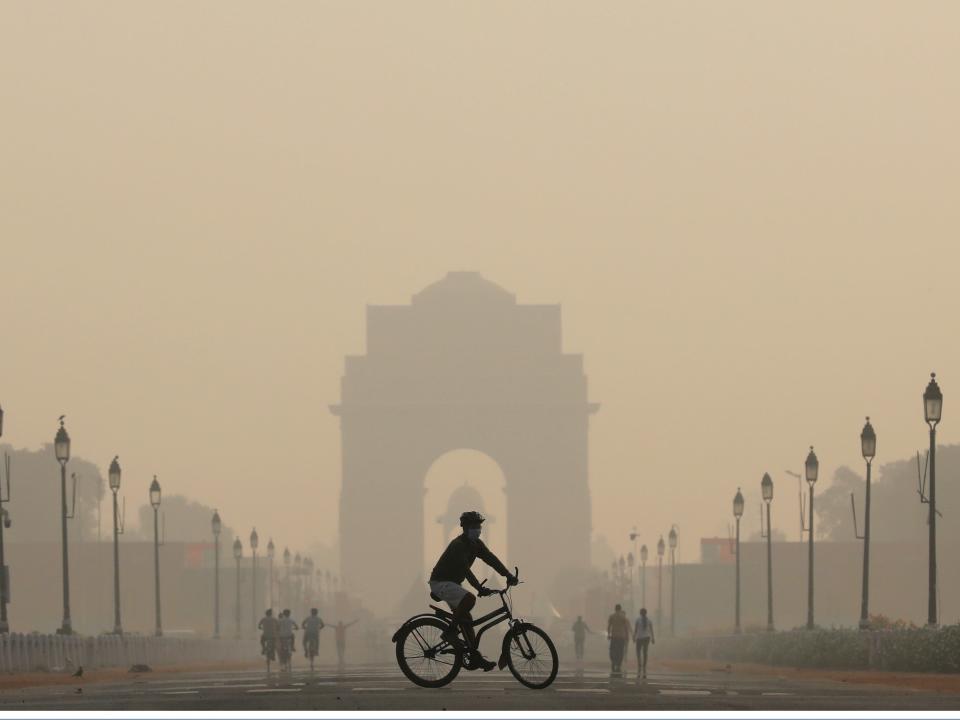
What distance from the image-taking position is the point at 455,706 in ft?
70.3

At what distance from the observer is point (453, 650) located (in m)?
16.7

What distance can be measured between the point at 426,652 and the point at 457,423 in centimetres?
11626

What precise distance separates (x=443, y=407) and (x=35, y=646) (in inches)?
3764

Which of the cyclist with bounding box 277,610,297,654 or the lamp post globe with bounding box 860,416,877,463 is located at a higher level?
the lamp post globe with bounding box 860,416,877,463

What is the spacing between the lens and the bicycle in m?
16.2

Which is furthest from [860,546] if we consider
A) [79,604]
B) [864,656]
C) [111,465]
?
[864,656]

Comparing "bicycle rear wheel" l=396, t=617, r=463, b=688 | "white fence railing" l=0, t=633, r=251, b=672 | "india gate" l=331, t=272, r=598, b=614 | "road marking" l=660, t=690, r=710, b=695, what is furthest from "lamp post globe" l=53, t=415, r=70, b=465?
"india gate" l=331, t=272, r=598, b=614

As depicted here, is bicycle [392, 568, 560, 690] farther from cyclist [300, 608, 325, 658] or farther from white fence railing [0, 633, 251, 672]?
cyclist [300, 608, 325, 658]

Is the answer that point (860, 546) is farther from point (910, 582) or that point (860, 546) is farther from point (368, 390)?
point (368, 390)

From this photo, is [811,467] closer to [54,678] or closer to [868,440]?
[868,440]

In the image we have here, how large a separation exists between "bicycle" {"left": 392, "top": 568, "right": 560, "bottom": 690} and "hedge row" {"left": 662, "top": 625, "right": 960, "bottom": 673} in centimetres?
1566

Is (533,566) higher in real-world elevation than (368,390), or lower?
lower

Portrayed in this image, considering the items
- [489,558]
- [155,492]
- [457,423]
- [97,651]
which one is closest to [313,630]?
[97,651]

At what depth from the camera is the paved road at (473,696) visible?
22.1 metres
